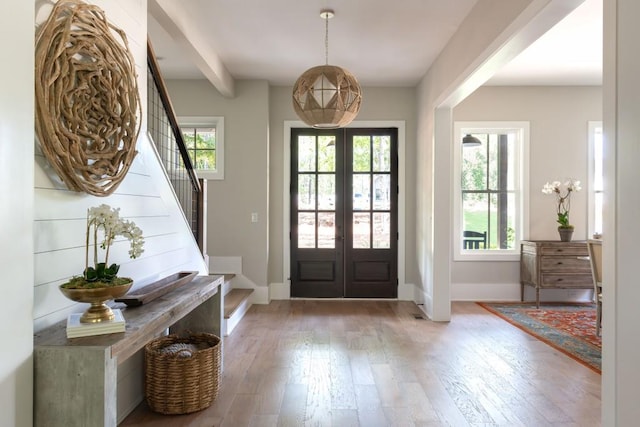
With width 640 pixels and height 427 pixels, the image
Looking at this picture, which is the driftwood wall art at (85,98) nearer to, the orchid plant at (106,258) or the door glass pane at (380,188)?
the orchid plant at (106,258)

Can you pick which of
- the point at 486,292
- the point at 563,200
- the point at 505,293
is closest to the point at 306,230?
the point at 486,292

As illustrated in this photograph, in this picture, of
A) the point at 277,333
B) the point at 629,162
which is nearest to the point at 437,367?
the point at 277,333

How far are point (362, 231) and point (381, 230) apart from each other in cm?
26

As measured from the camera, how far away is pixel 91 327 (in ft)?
5.57

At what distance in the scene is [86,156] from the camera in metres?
2.00

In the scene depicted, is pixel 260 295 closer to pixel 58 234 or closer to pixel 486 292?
pixel 486 292

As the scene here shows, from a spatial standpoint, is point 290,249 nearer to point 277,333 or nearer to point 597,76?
point 277,333

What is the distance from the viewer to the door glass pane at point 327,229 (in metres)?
5.96

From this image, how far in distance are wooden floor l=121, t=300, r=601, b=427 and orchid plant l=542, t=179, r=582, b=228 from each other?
1.69 meters

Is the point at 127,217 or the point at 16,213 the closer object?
the point at 16,213

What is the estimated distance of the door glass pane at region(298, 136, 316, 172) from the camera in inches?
234

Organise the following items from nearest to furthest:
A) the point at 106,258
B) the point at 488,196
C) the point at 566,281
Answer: the point at 106,258 < the point at 566,281 < the point at 488,196

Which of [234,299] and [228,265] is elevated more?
[228,265]

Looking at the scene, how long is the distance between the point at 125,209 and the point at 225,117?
3.42 metres
